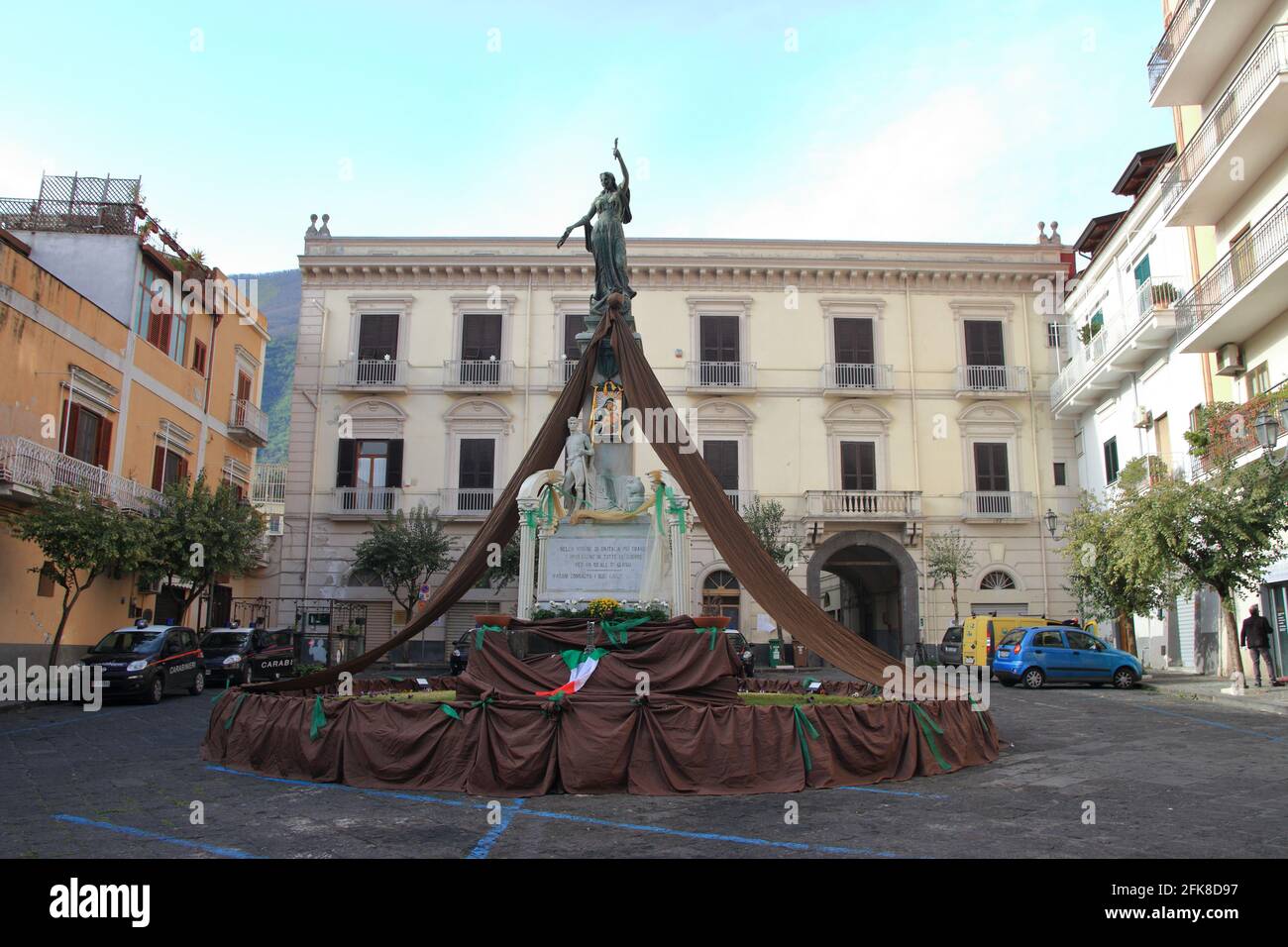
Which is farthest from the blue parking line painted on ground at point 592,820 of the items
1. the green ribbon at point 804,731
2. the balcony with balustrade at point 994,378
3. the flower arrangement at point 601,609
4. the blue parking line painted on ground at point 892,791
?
the balcony with balustrade at point 994,378

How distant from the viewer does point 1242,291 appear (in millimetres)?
19438

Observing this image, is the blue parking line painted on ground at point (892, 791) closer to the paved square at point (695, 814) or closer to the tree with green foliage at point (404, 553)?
the paved square at point (695, 814)

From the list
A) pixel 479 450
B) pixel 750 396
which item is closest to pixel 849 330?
pixel 750 396

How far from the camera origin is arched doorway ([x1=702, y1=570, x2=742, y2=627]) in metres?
30.7

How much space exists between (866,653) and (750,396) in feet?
71.6

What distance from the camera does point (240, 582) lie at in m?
31.3

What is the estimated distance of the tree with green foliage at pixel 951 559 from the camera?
29.3m

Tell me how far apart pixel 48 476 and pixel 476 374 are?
47.9 feet

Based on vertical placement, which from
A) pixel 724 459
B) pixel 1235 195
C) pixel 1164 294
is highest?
pixel 1235 195

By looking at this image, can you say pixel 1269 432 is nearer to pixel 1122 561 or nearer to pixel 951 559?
pixel 1122 561

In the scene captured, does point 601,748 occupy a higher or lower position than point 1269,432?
lower

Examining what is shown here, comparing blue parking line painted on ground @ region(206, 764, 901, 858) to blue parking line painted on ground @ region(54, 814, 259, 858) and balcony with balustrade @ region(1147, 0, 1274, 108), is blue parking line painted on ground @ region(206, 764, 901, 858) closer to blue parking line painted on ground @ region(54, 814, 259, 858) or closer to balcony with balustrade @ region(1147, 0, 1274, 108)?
blue parking line painted on ground @ region(54, 814, 259, 858)

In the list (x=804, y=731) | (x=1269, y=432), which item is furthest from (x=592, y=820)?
(x=1269, y=432)
